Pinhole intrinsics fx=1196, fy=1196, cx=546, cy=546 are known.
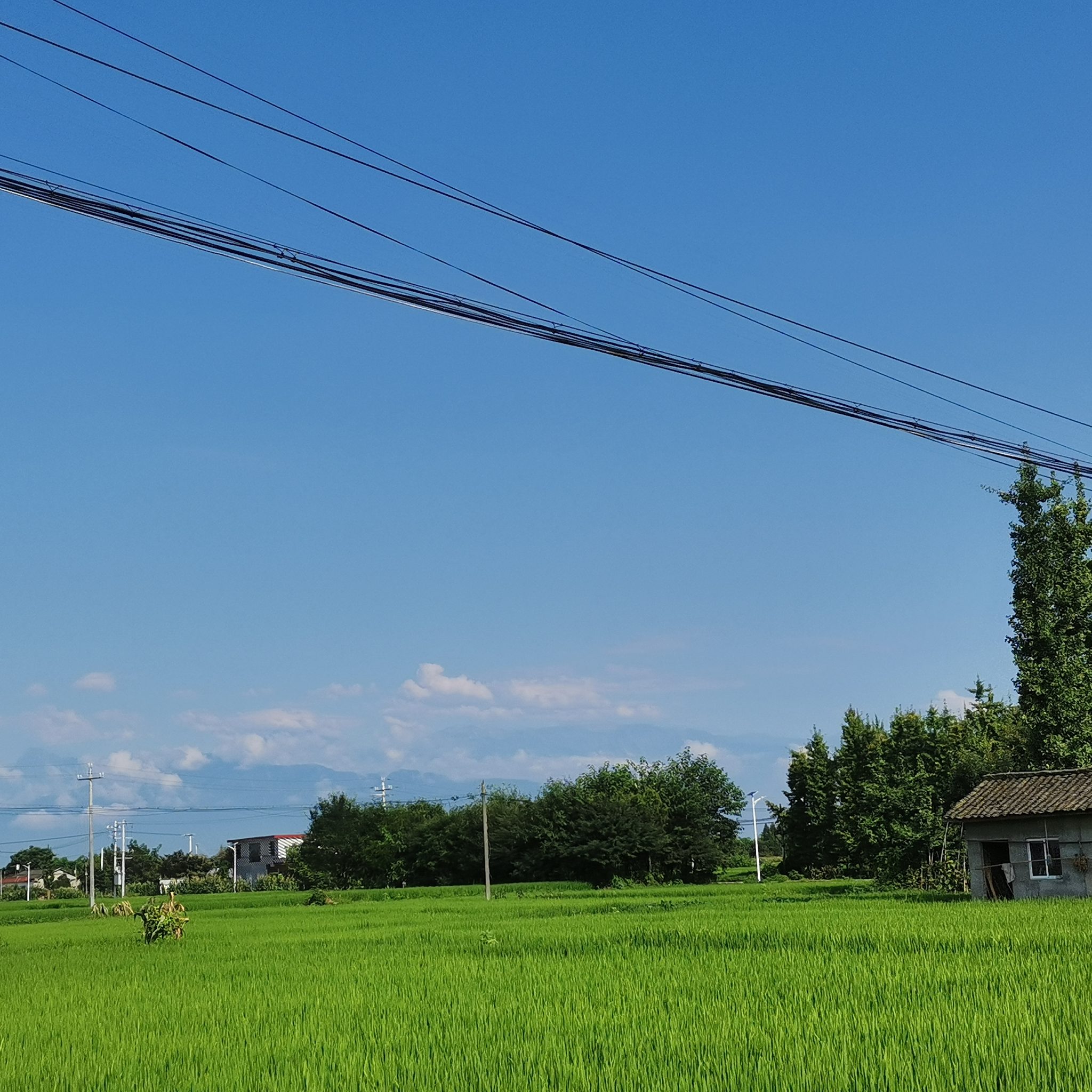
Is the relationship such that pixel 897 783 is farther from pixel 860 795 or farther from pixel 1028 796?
pixel 1028 796

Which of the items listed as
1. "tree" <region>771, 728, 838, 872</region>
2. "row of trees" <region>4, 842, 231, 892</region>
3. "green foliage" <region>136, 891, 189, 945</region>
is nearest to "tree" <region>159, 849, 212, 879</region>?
"row of trees" <region>4, 842, 231, 892</region>

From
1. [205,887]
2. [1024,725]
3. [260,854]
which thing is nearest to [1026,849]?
[1024,725]

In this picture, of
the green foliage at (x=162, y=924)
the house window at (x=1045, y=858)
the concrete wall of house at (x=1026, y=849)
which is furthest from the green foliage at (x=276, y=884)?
the house window at (x=1045, y=858)

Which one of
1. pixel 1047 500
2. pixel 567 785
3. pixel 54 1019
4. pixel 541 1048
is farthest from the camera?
pixel 567 785

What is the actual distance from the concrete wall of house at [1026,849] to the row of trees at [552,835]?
33.8 metres

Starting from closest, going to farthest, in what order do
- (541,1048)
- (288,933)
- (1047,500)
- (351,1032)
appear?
(541,1048) → (351,1032) → (288,933) → (1047,500)

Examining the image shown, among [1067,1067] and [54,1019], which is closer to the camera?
[1067,1067]

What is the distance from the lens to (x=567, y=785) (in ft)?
233

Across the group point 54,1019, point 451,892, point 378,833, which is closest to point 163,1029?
point 54,1019

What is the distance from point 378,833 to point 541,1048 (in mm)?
71884

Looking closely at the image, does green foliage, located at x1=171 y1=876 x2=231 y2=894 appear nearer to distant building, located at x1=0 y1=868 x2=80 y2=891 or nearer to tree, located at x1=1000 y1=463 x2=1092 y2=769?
distant building, located at x1=0 y1=868 x2=80 y2=891

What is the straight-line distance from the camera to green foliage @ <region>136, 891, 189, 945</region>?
92.8ft

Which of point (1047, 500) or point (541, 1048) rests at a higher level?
point (1047, 500)

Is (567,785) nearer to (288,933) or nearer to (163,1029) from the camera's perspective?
(288,933)
